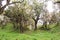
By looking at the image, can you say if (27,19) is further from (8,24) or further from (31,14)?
(8,24)

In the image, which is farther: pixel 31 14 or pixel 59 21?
pixel 59 21

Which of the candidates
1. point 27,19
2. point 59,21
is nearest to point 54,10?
point 59,21

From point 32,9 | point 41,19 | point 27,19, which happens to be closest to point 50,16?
point 41,19

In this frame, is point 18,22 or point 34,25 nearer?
point 18,22

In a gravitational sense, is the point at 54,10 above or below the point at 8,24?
above

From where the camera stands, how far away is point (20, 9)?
4378 centimetres

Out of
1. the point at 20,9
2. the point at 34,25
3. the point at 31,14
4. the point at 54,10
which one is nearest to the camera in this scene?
the point at 20,9

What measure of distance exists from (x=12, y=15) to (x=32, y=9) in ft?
18.5

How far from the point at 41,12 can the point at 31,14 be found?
3168mm

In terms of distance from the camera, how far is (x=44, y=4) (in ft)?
166

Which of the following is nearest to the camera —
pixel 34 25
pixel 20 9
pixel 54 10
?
pixel 20 9

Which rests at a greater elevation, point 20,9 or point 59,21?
point 20,9

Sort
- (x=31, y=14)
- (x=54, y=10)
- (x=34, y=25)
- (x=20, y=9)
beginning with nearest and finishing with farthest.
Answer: (x=20, y=9) → (x=31, y=14) → (x=34, y=25) → (x=54, y=10)

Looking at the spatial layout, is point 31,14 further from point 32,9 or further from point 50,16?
point 50,16
